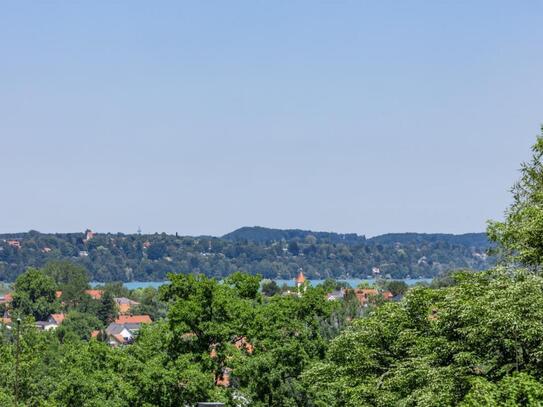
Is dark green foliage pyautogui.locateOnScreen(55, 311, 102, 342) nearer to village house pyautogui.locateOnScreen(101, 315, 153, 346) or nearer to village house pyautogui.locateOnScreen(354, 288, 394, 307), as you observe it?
village house pyautogui.locateOnScreen(101, 315, 153, 346)

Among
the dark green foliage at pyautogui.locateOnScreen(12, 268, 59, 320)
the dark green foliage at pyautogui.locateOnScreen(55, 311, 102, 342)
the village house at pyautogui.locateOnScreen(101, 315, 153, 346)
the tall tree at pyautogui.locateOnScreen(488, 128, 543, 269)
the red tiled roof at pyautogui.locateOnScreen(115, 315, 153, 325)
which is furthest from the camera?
the red tiled roof at pyautogui.locateOnScreen(115, 315, 153, 325)

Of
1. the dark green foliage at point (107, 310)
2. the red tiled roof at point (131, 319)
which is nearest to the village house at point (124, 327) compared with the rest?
the red tiled roof at point (131, 319)

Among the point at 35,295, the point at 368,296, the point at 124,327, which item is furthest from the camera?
the point at 35,295

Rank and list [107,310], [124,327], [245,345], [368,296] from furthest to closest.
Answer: [107,310]
[368,296]
[124,327]
[245,345]

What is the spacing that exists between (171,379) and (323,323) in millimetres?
20900

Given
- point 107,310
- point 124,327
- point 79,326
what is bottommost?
point 124,327

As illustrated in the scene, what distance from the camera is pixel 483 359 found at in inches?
1038

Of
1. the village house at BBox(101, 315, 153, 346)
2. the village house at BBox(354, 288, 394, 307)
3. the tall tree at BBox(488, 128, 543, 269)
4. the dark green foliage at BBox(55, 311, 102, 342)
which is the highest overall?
the tall tree at BBox(488, 128, 543, 269)

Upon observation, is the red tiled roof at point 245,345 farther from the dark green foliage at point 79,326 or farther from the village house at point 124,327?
the village house at point 124,327

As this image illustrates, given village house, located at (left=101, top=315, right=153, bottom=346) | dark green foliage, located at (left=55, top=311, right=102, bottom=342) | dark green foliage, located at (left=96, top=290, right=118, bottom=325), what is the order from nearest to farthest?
dark green foliage, located at (left=55, top=311, right=102, bottom=342) < village house, located at (left=101, top=315, right=153, bottom=346) < dark green foliage, located at (left=96, top=290, right=118, bottom=325)

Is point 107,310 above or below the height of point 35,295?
below

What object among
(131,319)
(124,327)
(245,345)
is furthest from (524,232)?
(131,319)

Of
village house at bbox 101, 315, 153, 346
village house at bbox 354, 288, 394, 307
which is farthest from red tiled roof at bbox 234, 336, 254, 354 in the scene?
village house at bbox 354, 288, 394, 307

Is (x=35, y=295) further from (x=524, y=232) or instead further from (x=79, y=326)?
(x=524, y=232)
